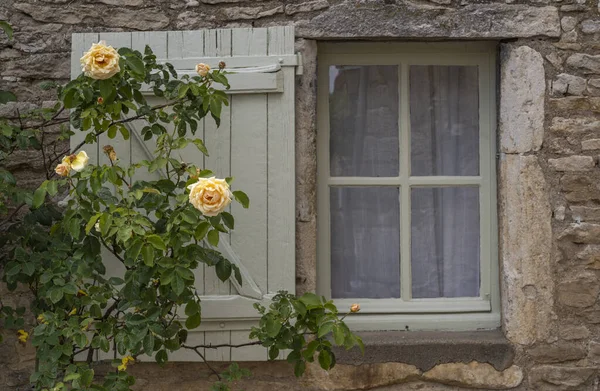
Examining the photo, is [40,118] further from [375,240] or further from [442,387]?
[442,387]

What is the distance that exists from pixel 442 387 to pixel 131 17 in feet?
6.88

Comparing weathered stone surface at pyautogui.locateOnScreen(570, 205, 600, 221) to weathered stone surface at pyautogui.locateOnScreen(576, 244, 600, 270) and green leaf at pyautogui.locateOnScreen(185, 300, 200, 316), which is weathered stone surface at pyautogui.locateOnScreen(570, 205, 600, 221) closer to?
weathered stone surface at pyautogui.locateOnScreen(576, 244, 600, 270)

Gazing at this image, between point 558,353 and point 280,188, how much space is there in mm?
1396

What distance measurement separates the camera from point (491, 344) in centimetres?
356

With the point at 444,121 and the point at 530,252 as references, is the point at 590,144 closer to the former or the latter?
the point at 530,252

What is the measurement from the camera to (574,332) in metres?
3.55

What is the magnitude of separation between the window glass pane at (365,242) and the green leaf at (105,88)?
1245 millimetres

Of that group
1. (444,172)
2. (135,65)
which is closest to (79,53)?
(135,65)

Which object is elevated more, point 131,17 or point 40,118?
point 131,17

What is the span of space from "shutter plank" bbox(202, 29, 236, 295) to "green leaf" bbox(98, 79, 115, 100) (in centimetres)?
61

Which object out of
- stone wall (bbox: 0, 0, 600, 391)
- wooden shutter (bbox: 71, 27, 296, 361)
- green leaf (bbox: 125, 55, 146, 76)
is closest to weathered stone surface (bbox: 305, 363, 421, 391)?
stone wall (bbox: 0, 0, 600, 391)

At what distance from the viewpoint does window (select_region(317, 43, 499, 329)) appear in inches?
147

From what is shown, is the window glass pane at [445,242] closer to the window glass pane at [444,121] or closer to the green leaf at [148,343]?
the window glass pane at [444,121]

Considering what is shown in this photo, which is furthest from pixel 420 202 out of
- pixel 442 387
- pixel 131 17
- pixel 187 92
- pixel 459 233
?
pixel 131 17
